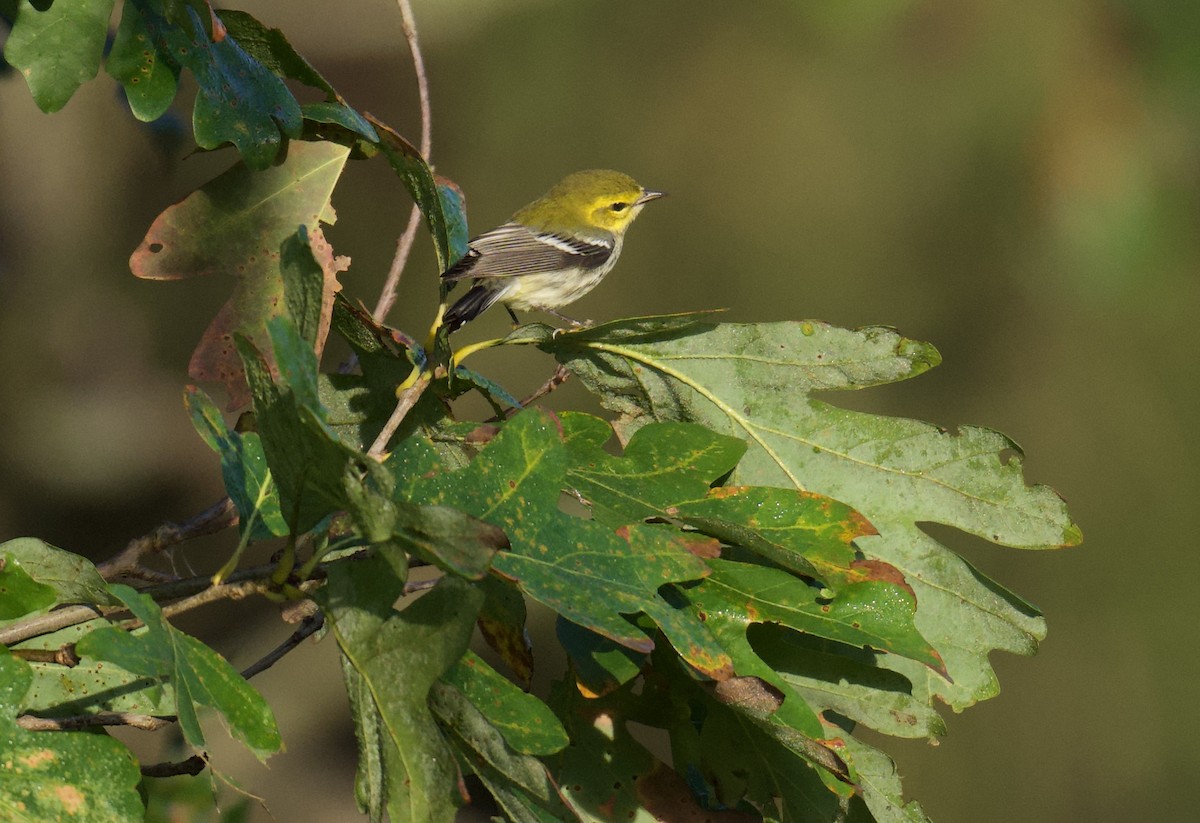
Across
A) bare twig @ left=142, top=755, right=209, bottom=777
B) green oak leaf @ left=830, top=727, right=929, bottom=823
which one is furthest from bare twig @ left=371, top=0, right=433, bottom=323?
green oak leaf @ left=830, top=727, right=929, bottom=823

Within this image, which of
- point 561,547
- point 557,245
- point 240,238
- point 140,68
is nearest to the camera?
point 561,547

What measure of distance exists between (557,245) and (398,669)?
211cm

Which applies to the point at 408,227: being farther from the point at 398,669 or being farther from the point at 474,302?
the point at 474,302

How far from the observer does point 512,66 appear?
3.86m

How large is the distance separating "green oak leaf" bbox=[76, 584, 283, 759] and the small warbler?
5.76 feet

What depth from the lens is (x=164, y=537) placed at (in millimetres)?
1153

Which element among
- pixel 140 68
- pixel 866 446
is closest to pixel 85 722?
pixel 140 68

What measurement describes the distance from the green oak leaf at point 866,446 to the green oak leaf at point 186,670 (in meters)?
0.49

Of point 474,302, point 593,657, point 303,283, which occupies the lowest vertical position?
point 474,302

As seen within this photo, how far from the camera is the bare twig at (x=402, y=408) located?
3.45 ft

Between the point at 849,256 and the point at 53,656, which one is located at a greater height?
the point at 53,656

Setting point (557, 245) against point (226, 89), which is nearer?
point (226, 89)

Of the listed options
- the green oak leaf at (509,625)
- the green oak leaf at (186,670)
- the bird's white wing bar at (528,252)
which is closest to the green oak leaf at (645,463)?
the green oak leaf at (509,625)

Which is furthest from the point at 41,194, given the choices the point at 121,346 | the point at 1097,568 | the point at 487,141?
the point at 1097,568
